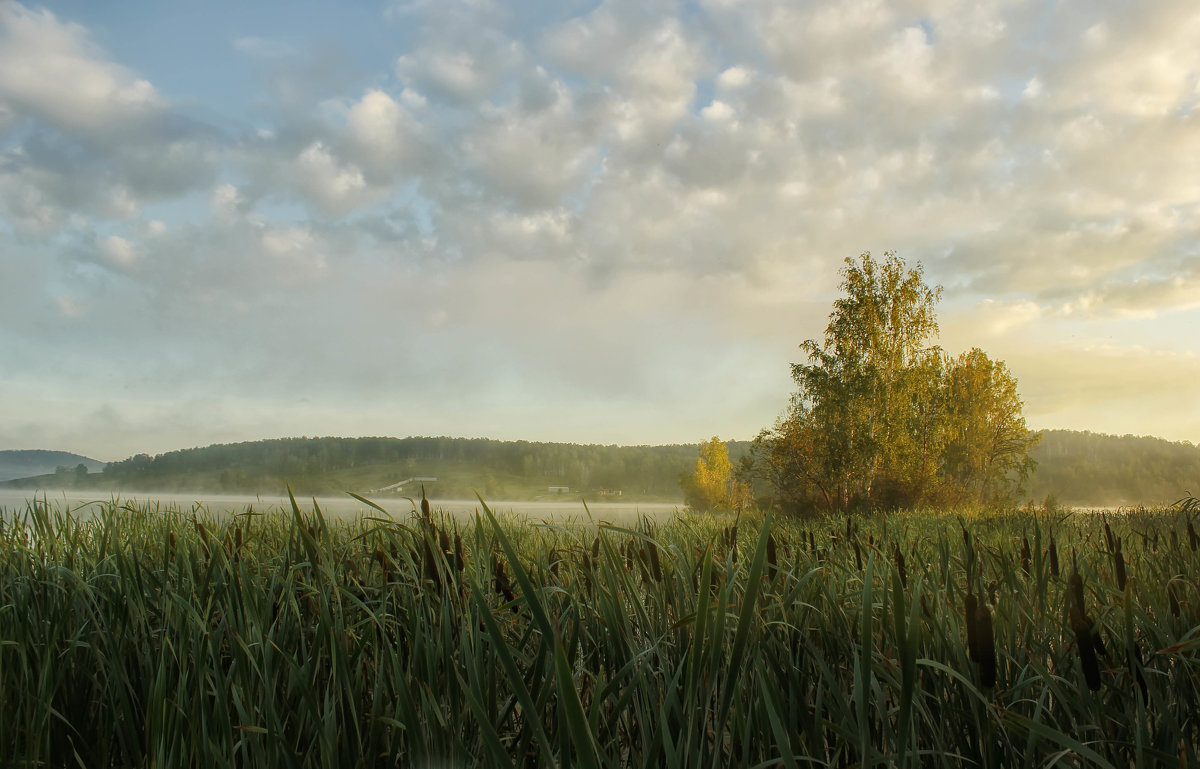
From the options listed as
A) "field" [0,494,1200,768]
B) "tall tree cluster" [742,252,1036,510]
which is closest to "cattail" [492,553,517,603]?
"field" [0,494,1200,768]

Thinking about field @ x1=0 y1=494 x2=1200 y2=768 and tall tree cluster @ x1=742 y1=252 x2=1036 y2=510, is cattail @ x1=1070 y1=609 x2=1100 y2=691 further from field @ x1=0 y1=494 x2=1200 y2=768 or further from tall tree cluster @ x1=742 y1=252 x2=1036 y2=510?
tall tree cluster @ x1=742 y1=252 x2=1036 y2=510

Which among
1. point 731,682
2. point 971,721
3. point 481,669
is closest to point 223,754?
point 481,669

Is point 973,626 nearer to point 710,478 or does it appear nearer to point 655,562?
point 655,562

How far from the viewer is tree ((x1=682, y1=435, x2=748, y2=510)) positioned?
2098 inches

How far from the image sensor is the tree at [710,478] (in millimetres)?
53281

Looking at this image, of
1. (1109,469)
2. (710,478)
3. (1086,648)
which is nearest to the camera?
(1086,648)

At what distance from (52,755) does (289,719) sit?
3.12ft

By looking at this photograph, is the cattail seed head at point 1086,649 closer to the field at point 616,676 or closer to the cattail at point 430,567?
the field at point 616,676

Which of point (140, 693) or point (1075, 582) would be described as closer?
point (1075, 582)

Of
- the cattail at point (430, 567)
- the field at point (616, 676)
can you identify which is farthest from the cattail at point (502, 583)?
the cattail at point (430, 567)

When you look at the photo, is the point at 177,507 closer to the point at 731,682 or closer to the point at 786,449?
the point at 731,682

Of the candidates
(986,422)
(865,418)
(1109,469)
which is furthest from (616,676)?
(1109,469)

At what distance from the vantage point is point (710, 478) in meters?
54.3

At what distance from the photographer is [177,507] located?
18.2 feet
